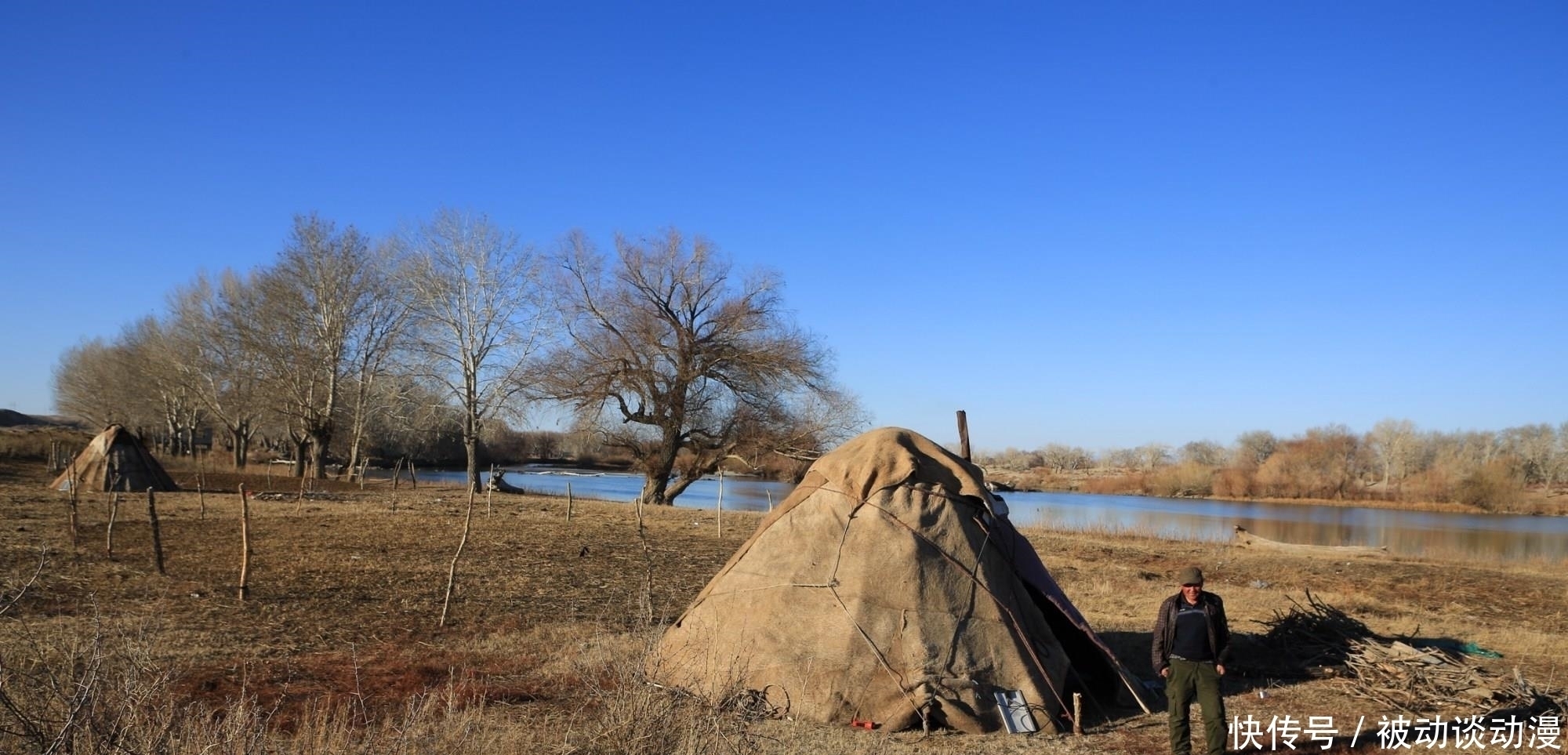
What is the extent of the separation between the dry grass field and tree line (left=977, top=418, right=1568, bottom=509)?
30.8 metres

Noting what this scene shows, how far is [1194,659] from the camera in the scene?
249 inches

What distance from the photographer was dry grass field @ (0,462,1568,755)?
4938mm

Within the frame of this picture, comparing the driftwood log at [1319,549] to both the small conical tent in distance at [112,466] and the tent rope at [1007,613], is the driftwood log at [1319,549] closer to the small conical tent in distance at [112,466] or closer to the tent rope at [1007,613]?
the tent rope at [1007,613]

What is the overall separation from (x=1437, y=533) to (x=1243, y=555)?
14672 millimetres

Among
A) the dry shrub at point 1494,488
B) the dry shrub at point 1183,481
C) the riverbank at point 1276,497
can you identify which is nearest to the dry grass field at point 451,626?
the riverbank at point 1276,497

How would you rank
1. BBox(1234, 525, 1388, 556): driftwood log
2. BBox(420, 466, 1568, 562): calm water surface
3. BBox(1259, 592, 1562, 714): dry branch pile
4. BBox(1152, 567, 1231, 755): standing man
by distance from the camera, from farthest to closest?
1. BBox(420, 466, 1568, 562): calm water surface
2. BBox(1234, 525, 1388, 556): driftwood log
3. BBox(1259, 592, 1562, 714): dry branch pile
4. BBox(1152, 567, 1231, 755): standing man

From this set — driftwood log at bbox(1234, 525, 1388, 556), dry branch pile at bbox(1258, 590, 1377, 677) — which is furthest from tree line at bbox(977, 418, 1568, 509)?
dry branch pile at bbox(1258, 590, 1377, 677)

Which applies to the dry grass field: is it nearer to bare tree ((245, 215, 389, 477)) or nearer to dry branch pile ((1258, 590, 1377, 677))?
dry branch pile ((1258, 590, 1377, 677))

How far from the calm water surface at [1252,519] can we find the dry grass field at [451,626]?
681cm

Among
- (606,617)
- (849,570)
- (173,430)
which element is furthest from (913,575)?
(173,430)

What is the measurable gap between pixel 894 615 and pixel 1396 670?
182 inches

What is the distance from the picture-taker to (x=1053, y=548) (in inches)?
857

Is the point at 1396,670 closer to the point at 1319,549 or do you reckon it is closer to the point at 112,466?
the point at 1319,549

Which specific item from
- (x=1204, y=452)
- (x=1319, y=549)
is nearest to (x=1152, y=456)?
(x=1204, y=452)
